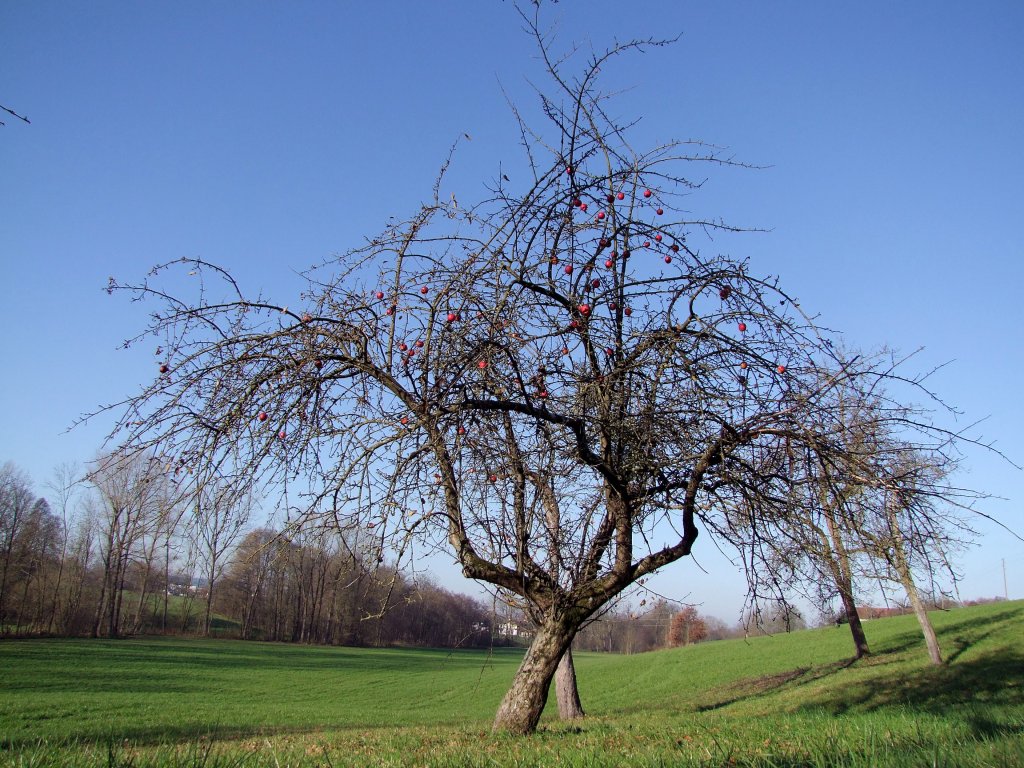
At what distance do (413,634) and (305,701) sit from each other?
3934cm

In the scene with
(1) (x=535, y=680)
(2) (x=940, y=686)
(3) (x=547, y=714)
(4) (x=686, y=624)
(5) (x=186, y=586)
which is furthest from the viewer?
(5) (x=186, y=586)

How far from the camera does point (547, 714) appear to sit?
18.4 meters

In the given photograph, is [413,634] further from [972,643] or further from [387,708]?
[972,643]

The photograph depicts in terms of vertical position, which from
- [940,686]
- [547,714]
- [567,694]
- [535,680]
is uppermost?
[535,680]

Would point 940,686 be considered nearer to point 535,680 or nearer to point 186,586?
point 535,680

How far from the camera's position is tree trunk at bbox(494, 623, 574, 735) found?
6.68 meters

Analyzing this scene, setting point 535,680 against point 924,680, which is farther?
point 924,680

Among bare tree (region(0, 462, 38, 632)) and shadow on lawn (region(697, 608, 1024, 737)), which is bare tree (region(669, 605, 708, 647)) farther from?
bare tree (region(0, 462, 38, 632))

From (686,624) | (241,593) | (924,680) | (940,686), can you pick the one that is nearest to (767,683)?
(924,680)

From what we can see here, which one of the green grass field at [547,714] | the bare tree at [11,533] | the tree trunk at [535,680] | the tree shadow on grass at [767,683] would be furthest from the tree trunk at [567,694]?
the bare tree at [11,533]

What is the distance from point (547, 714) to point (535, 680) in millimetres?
13340

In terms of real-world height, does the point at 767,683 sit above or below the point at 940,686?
below

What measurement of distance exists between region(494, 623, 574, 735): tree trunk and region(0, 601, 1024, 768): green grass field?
273 mm

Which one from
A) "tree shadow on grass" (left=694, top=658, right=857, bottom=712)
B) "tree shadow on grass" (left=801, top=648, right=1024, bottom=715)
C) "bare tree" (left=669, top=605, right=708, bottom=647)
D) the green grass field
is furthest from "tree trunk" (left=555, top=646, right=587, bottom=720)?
"tree shadow on grass" (left=694, top=658, right=857, bottom=712)
